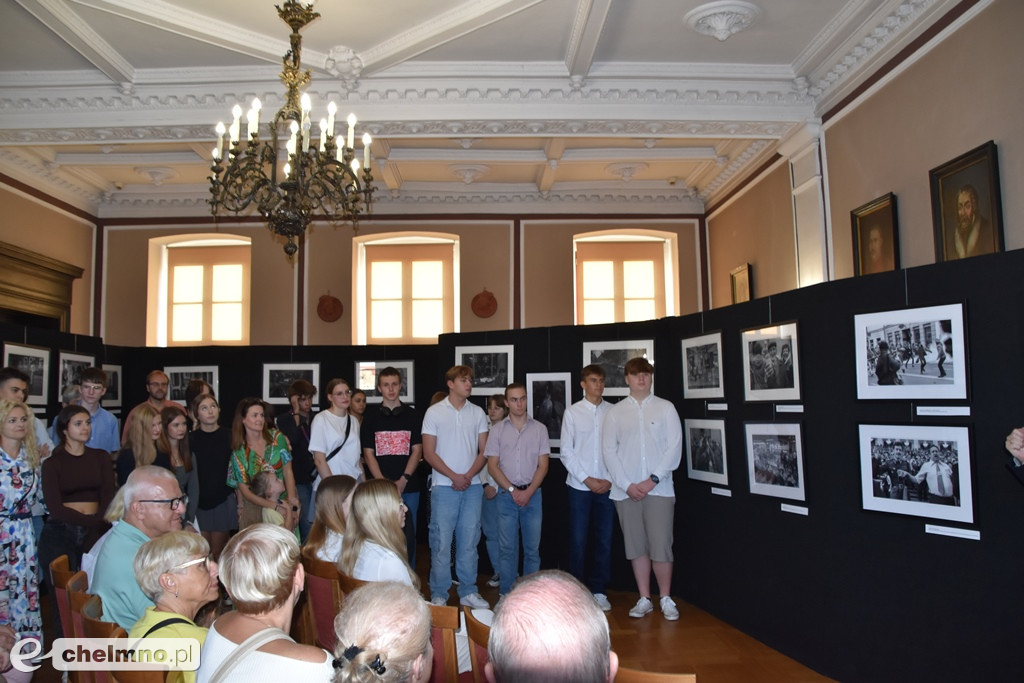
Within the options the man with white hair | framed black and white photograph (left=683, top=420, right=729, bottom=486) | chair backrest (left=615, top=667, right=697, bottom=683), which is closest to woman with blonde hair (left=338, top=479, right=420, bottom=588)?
chair backrest (left=615, top=667, right=697, bottom=683)

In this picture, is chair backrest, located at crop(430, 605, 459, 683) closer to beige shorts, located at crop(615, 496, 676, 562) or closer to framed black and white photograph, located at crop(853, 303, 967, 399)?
framed black and white photograph, located at crop(853, 303, 967, 399)

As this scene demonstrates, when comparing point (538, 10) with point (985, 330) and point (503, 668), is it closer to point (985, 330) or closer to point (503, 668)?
point (985, 330)

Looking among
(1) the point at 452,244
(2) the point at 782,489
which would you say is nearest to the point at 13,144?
(1) the point at 452,244

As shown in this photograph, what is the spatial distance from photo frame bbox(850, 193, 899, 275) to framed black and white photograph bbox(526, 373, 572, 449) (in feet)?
9.60

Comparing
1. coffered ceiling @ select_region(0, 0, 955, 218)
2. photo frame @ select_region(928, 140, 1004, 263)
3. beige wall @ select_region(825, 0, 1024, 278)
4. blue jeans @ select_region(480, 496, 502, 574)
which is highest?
coffered ceiling @ select_region(0, 0, 955, 218)

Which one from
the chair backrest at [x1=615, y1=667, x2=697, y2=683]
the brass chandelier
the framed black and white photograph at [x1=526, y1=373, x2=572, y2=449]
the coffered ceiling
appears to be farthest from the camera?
the framed black and white photograph at [x1=526, y1=373, x2=572, y2=449]

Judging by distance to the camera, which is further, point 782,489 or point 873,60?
point 873,60

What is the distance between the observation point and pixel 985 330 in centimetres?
373

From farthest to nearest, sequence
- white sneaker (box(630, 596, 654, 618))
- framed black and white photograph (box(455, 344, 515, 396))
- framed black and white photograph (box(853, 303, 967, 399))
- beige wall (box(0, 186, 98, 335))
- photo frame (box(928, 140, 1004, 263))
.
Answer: beige wall (box(0, 186, 98, 335))
framed black and white photograph (box(455, 344, 515, 396))
white sneaker (box(630, 596, 654, 618))
photo frame (box(928, 140, 1004, 263))
framed black and white photograph (box(853, 303, 967, 399))

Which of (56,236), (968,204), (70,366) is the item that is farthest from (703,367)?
(56,236)

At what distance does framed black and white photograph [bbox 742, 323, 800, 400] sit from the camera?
15.8 ft

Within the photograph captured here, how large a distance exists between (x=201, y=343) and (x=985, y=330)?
10.9m

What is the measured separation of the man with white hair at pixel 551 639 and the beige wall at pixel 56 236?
980cm

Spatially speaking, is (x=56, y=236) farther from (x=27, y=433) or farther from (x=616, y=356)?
(x=616, y=356)
